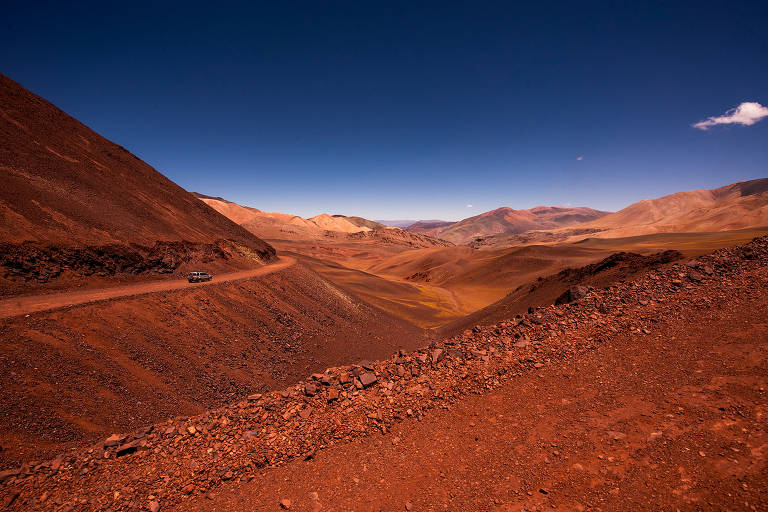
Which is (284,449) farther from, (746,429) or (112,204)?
(112,204)

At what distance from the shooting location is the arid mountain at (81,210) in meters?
16.9

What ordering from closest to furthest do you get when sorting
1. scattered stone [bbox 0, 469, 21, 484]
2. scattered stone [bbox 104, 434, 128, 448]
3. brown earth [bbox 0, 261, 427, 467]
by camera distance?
scattered stone [bbox 0, 469, 21, 484] < scattered stone [bbox 104, 434, 128, 448] < brown earth [bbox 0, 261, 427, 467]

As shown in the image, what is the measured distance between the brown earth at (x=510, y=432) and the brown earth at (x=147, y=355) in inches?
111

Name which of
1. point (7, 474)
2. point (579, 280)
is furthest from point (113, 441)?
point (579, 280)

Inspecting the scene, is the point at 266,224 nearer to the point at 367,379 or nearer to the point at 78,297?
the point at 78,297

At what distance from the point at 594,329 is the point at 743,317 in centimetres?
335

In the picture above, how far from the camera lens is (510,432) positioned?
6.88 meters

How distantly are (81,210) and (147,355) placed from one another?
1442 cm

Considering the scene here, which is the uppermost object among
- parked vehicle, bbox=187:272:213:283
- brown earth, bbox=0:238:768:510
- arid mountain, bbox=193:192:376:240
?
arid mountain, bbox=193:192:376:240

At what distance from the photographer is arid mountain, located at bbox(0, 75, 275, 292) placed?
1694 cm

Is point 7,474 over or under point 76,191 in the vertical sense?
under

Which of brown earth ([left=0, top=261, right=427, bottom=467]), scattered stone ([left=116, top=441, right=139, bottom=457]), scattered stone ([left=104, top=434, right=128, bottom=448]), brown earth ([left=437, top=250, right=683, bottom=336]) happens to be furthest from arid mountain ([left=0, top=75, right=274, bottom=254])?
brown earth ([left=437, top=250, right=683, bottom=336])

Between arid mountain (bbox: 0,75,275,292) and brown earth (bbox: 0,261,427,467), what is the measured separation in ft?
10.2

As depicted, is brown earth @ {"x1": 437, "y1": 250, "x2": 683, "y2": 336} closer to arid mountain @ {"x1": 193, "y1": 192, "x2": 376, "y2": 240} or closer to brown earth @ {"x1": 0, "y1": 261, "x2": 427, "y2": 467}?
brown earth @ {"x1": 0, "y1": 261, "x2": 427, "y2": 467}
